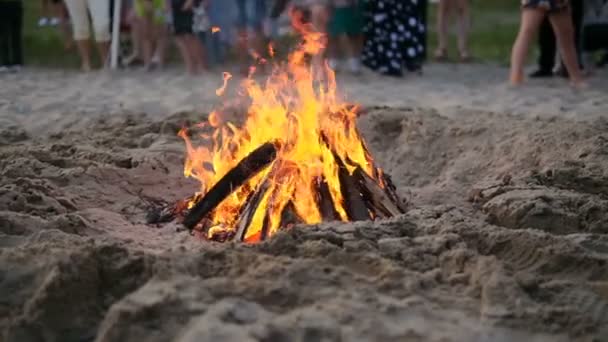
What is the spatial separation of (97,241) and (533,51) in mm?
9990

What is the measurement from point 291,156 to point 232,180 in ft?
1.04

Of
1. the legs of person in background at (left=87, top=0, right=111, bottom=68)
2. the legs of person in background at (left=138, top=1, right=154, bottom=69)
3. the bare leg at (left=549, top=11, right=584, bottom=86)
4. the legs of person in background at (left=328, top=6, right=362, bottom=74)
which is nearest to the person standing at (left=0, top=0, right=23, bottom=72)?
the legs of person in background at (left=87, top=0, right=111, bottom=68)

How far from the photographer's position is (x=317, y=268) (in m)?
2.91

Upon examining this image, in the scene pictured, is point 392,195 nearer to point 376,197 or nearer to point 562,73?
point 376,197

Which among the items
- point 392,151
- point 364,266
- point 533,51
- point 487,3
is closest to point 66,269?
point 364,266

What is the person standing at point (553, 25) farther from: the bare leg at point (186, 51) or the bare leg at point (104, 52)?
the bare leg at point (104, 52)

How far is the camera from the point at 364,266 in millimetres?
3029

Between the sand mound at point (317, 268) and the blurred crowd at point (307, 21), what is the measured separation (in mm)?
4450

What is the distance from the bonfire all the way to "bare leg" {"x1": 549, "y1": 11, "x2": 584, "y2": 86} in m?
4.15

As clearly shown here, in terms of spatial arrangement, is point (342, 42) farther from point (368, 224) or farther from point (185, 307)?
point (185, 307)

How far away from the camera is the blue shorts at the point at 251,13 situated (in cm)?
972

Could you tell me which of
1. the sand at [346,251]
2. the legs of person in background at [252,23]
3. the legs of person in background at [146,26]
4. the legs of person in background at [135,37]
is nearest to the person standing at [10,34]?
the legs of person in background at [135,37]

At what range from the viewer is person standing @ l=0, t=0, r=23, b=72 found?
408 inches

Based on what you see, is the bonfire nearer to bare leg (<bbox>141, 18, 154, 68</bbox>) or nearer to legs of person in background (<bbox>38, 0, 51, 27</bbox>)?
bare leg (<bbox>141, 18, 154, 68</bbox>)
